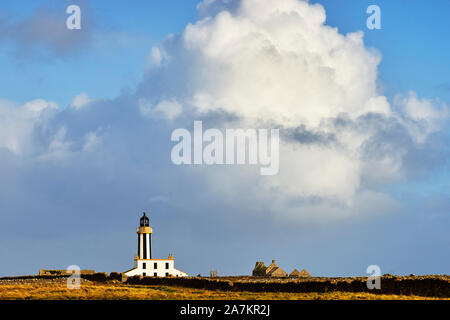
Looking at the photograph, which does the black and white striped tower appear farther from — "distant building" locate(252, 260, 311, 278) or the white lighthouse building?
"distant building" locate(252, 260, 311, 278)

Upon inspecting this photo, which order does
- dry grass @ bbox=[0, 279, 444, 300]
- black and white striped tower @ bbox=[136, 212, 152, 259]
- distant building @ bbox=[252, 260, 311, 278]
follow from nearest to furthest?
1. dry grass @ bbox=[0, 279, 444, 300]
2. distant building @ bbox=[252, 260, 311, 278]
3. black and white striped tower @ bbox=[136, 212, 152, 259]

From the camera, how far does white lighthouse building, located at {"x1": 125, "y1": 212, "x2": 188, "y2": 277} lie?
119m

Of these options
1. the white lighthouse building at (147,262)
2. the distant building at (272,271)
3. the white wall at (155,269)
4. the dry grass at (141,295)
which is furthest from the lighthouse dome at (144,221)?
the dry grass at (141,295)

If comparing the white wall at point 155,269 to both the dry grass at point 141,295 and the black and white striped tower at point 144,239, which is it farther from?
the dry grass at point 141,295

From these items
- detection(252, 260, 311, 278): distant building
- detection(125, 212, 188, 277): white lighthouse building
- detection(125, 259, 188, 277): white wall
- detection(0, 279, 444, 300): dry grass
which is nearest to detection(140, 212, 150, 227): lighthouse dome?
detection(125, 212, 188, 277): white lighthouse building

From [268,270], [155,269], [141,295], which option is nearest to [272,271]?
[268,270]

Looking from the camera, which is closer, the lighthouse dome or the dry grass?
the dry grass

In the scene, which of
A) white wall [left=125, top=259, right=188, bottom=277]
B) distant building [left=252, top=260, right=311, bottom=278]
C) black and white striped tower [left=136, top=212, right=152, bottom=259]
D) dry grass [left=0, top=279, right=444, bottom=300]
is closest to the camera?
dry grass [left=0, top=279, right=444, bottom=300]

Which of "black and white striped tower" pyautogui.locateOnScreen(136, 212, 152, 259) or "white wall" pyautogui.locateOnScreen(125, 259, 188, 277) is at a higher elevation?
"black and white striped tower" pyautogui.locateOnScreen(136, 212, 152, 259)
